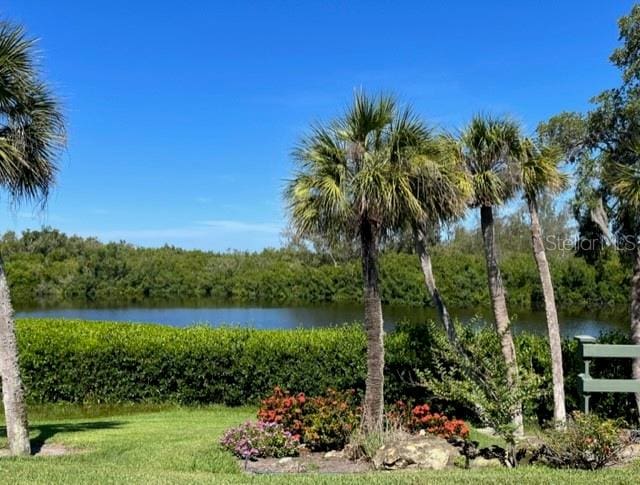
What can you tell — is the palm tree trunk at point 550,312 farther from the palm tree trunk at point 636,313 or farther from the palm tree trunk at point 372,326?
the palm tree trunk at point 372,326

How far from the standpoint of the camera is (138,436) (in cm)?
778

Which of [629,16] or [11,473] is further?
[629,16]

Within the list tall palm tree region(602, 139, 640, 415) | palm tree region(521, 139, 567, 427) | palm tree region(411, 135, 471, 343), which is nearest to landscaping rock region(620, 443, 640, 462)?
palm tree region(521, 139, 567, 427)

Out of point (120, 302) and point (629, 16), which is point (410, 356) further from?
point (120, 302)

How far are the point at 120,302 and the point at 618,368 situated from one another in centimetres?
4307

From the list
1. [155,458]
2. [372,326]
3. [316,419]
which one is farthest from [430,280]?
[155,458]

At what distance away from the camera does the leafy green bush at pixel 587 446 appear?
536cm

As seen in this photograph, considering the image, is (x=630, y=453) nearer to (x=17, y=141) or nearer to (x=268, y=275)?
(x=17, y=141)

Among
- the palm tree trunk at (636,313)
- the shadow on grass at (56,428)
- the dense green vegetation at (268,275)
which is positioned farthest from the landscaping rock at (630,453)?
the dense green vegetation at (268,275)

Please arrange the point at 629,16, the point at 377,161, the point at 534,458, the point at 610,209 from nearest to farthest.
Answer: the point at 534,458, the point at 377,161, the point at 629,16, the point at 610,209

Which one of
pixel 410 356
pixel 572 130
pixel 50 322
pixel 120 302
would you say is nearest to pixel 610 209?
pixel 572 130

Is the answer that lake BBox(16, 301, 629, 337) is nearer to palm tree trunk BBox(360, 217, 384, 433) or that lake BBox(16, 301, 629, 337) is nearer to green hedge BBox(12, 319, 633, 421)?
green hedge BBox(12, 319, 633, 421)

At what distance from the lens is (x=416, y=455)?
19.6 feet

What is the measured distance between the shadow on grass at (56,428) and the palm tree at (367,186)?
4.12 m
